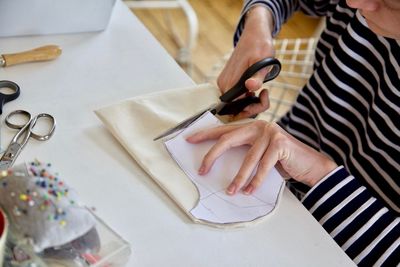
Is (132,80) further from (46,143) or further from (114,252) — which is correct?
(114,252)

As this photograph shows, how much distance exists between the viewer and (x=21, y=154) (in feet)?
1.92

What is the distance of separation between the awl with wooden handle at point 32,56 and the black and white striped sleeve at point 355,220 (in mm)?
437

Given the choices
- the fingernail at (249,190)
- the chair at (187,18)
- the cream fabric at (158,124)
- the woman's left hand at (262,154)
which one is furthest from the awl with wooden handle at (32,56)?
the chair at (187,18)

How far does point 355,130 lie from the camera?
80 centimetres

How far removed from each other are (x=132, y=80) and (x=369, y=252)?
0.42 metres

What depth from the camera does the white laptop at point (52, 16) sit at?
2.38 feet

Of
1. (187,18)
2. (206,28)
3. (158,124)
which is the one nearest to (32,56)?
(158,124)

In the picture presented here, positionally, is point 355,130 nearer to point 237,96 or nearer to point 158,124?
point 237,96

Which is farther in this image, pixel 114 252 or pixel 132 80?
pixel 132 80

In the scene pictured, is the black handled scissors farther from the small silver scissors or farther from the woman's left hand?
the small silver scissors

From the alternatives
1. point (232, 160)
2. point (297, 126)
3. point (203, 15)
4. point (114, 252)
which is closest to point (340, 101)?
point (297, 126)

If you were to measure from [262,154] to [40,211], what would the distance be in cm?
32

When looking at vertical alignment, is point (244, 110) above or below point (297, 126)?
above

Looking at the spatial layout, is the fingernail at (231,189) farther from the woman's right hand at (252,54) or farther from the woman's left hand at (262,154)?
the woman's right hand at (252,54)
